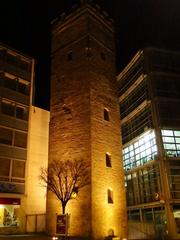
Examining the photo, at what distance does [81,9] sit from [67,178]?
45.2 feet

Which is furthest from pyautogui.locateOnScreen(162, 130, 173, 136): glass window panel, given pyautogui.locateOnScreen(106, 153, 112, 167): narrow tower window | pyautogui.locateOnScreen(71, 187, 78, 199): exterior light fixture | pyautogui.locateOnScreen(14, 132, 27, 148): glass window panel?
pyautogui.locateOnScreen(14, 132, 27, 148): glass window panel

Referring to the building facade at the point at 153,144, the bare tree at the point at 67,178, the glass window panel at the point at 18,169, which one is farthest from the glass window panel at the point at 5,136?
the building facade at the point at 153,144

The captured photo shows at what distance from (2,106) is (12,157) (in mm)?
4060

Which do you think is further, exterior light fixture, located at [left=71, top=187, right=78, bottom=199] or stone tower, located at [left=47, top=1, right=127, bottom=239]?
exterior light fixture, located at [left=71, top=187, right=78, bottom=199]

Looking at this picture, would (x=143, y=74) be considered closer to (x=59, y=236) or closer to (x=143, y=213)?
(x=143, y=213)

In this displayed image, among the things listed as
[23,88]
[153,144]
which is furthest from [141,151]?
[23,88]

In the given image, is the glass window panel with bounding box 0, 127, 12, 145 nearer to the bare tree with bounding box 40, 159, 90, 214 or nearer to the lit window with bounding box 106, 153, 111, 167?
the bare tree with bounding box 40, 159, 90, 214

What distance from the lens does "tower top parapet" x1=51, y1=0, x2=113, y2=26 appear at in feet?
79.1

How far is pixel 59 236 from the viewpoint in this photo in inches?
632

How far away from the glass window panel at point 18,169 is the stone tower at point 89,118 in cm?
314

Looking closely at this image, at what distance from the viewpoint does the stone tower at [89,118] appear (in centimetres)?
1753

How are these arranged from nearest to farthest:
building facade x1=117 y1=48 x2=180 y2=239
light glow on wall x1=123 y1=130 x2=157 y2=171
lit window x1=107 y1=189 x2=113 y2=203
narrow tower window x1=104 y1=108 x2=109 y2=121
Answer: lit window x1=107 y1=189 x2=113 y2=203, narrow tower window x1=104 y1=108 x2=109 y2=121, building facade x1=117 y1=48 x2=180 y2=239, light glow on wall x1=123 y1=130 x2=157 y2=171

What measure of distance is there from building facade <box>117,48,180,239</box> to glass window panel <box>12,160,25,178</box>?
418 inches

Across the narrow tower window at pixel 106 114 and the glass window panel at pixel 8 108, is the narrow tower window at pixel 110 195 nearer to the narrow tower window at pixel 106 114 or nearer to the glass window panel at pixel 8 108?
the narrow tower window at pixel 106 114
